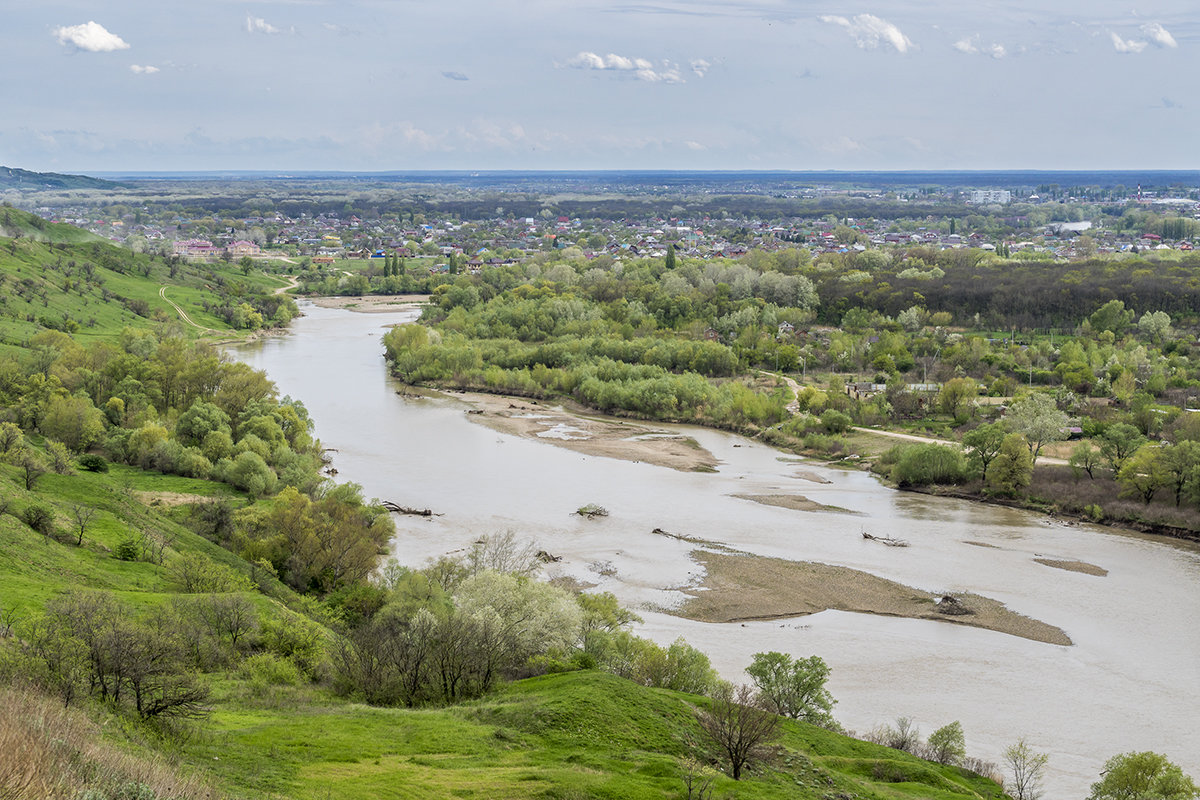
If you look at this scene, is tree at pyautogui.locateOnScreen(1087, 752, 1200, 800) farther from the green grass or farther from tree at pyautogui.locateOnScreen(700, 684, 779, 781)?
tree at pyautogui.locateOnScreen(700, 684, 779, 781)

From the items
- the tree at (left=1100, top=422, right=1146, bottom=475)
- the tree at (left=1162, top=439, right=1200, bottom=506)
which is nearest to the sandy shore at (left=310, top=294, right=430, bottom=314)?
the tree at (left=1100, top=422, right=1146, bottom=475)

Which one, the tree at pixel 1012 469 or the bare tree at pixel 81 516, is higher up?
the bare tree at pixel 81 516

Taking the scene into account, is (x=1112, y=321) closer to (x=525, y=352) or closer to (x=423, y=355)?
(x=525, y=352)

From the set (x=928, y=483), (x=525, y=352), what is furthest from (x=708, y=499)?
(x=525, y=352)

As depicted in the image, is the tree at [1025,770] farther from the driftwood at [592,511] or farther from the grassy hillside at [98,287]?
the grassy hillside at [98,287]

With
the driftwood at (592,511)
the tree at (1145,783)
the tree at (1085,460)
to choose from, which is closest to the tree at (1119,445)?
the tree at (1085,460)

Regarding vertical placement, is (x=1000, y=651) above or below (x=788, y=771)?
below
